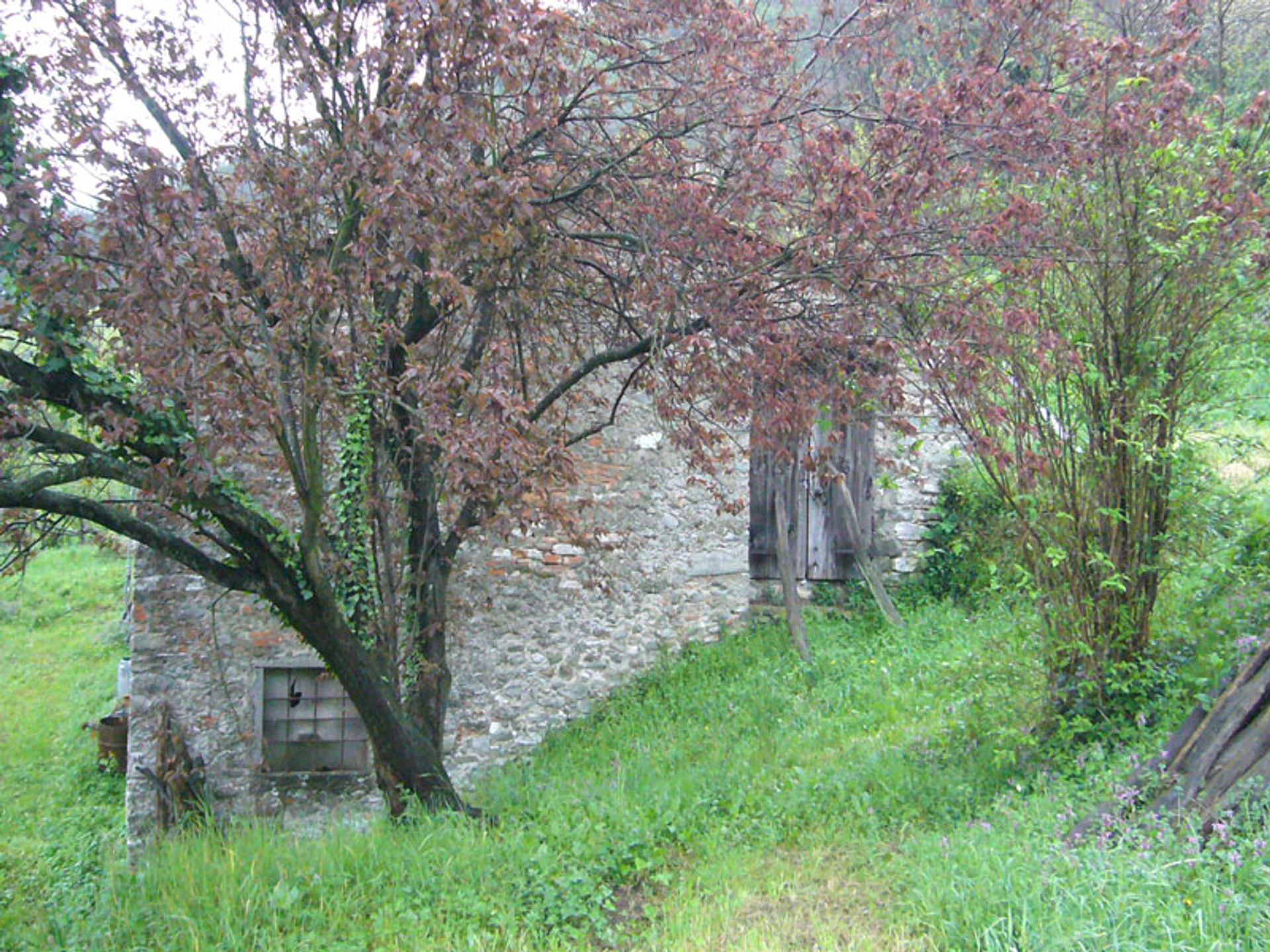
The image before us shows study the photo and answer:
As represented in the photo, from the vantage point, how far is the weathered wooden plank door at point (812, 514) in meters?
10.6

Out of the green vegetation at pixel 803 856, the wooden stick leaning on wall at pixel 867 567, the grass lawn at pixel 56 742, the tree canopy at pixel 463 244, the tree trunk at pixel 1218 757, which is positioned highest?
the tree canopy at pixel 463 244

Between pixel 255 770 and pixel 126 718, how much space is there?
3.89 m

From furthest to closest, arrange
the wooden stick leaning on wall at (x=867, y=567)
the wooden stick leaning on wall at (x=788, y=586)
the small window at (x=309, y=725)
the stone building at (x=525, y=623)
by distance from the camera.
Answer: the wooden stick leaning on wall at (x=867, y=567) → the wooden stick leaning on wall at (x=788, y=586) → the small window at (x=309, y=725) → the stone building at (x=525, y=623)

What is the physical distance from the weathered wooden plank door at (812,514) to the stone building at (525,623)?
22 millimetres

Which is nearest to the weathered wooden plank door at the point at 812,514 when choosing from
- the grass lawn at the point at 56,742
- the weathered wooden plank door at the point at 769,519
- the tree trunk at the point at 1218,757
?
the weathered wooden plank door at the point at 769,519

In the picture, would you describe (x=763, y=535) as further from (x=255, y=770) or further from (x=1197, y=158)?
(x=1197, y=158)

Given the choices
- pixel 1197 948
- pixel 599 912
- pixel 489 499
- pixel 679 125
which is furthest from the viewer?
pixel 679 125

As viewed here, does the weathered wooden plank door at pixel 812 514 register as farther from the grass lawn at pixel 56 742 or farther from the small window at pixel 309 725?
the grass lawn at pixel 56 742

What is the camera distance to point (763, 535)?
1075 centimetres

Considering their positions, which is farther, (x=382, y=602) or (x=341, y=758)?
(x=341, y=758)

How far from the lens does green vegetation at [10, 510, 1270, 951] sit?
3.65 m

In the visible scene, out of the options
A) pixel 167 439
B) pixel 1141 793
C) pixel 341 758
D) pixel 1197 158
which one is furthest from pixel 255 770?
pixel 1197 158

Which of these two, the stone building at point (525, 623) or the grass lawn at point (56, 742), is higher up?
the stone building at point (525, 623)

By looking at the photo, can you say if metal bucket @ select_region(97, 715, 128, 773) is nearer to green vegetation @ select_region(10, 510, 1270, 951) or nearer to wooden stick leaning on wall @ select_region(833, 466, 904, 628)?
green vegetation @ select_region(10, 510, 1270, 951)
